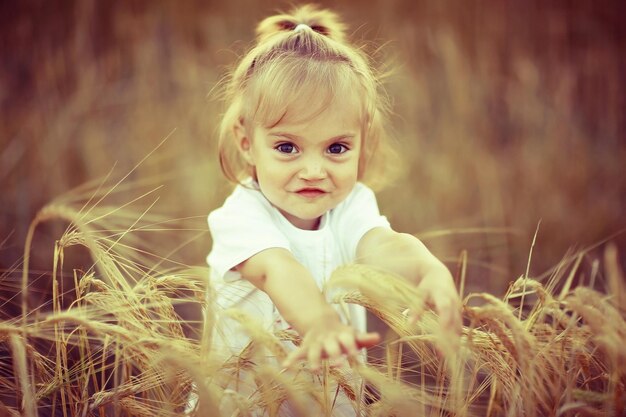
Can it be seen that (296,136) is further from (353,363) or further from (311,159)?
(353,363)

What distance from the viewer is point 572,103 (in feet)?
10.3

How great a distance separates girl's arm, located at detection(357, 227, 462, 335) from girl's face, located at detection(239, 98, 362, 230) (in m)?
0.12

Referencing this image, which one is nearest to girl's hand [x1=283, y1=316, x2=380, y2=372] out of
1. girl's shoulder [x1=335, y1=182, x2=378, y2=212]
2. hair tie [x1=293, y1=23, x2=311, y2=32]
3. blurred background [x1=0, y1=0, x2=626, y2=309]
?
girl's shoulder [x1=335, y1=182, x2=378, y2=212]

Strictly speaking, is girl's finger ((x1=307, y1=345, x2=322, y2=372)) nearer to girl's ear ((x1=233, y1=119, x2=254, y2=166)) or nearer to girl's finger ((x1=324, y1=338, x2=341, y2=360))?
girl's finger ((x1=324, y1=338, x2=341, y2=360))

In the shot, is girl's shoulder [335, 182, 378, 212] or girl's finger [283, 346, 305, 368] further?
girl's shoulder [335, 182, 378, 212]

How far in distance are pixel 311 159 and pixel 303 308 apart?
0.32 meters

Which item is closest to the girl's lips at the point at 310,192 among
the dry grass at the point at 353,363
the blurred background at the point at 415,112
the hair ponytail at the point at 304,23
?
the dry grass at the point at 353,363

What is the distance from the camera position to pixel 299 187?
4.21 feet

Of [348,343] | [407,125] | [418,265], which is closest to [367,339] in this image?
[348,343]

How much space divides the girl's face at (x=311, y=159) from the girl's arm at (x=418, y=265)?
0.12 m

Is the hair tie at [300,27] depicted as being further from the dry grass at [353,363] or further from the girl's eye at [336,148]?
the dry grass at [353,363]

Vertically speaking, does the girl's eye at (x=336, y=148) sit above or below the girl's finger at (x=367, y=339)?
above

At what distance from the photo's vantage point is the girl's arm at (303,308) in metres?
0.92

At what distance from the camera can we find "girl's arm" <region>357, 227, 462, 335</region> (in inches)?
39.6
